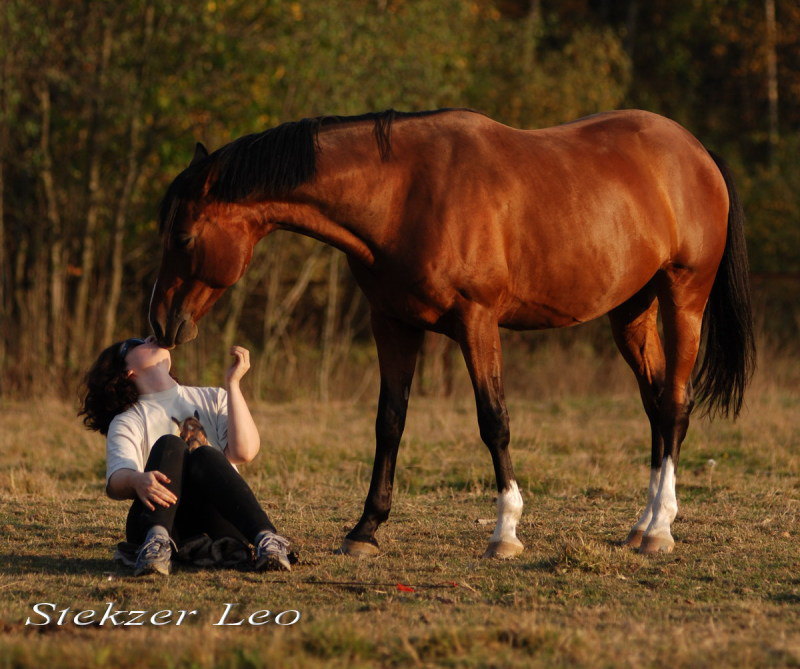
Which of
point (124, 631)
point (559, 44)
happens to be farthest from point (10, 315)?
point (559, 44)

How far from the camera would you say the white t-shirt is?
181 inches

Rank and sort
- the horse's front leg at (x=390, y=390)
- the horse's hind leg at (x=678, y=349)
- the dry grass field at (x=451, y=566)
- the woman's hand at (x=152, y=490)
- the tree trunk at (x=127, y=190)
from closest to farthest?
the dry grass field at (x=451, y=566) < the woman's hand at (x=152, y=490) < the horse's front leg at (x=390, y=390) < the horse's hind leg at (x=678, y=349) < the tree trunk at (x=127, y=190)

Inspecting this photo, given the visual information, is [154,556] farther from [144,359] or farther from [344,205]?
[344,205]

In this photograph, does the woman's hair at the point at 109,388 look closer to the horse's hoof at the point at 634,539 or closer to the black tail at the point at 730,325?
the horse's hoof at the point at 634,539

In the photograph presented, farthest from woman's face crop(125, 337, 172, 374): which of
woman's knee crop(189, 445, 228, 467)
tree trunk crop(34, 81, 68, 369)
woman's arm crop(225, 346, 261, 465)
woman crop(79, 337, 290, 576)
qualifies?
tree trunk crop(34, 81, 68, 369)

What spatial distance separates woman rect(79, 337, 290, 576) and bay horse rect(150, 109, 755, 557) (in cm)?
25

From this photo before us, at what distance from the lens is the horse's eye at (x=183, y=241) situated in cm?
470

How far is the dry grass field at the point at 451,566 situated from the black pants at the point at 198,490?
0.22m

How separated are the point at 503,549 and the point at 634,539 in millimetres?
763

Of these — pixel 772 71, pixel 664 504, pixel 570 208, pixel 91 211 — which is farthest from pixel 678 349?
pixel 772 71

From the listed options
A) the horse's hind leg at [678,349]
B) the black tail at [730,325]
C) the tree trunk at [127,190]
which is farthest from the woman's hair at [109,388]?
the tree trunk at [127,190]

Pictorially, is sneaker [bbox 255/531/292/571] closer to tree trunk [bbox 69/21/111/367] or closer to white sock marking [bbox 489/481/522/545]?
white sock marking [bbox 489/481/522/545]

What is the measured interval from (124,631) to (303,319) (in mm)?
12553

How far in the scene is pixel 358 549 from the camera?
16.1 ft
